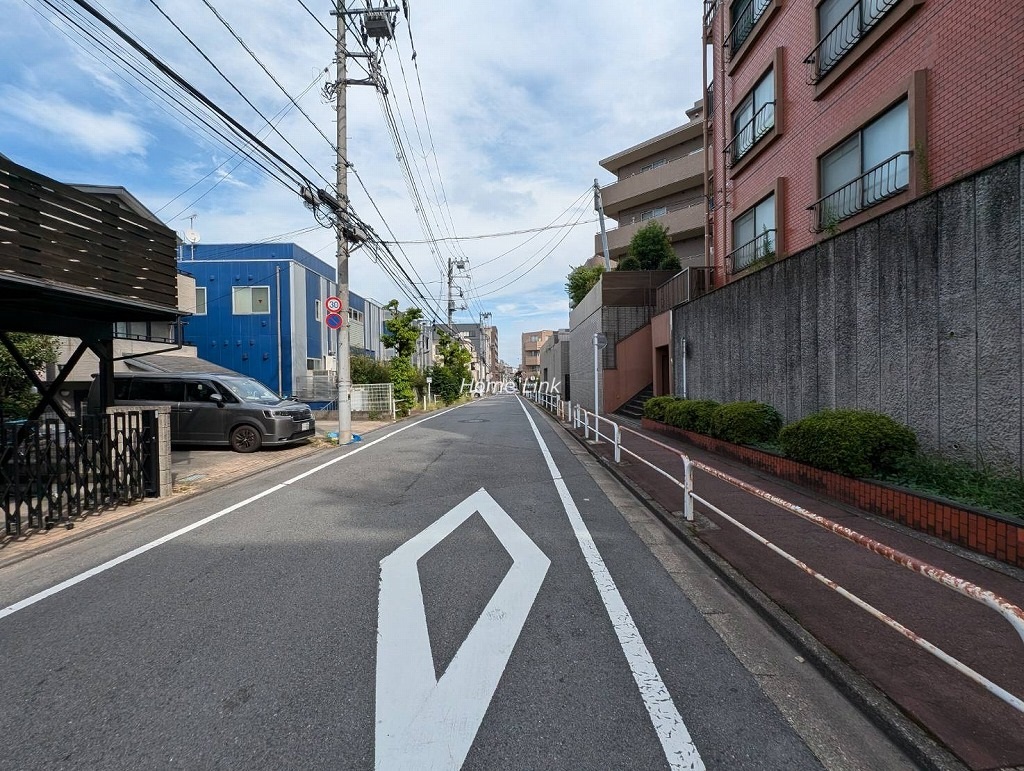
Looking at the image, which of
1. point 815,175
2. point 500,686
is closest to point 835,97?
point 815,175

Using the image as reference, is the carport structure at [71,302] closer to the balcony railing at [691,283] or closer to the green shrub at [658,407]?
the green shrub at [658,407]

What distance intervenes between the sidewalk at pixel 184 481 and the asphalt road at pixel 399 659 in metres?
0.32

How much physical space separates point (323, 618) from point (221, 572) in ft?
4.70

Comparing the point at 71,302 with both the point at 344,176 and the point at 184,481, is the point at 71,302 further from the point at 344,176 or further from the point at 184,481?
the point at 344,176

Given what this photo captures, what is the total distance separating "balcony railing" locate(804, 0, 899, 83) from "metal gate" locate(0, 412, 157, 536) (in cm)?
1294

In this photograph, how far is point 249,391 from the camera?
12406 mm

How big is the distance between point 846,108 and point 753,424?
20.4 feet

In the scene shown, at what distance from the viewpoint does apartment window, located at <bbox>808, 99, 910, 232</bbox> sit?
8.21 metres

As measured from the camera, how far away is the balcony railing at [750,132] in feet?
41.7

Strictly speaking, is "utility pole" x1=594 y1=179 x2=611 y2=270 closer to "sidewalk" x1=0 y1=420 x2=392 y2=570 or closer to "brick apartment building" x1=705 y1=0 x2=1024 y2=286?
"brick apartment building" x1=705 y1=0 x2=1024 y2=286

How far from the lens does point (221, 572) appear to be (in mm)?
4285

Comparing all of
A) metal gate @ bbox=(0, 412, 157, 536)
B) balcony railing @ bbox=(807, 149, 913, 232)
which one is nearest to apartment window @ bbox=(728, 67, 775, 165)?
balcony railing @ bbox=(807, 149, 913, 232)

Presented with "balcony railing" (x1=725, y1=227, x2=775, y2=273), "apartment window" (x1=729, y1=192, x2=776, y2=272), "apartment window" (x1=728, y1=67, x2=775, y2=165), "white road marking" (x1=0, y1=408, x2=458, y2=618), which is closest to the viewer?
"white road marking" (x1=0, y1=408, x2=458, y2=618)

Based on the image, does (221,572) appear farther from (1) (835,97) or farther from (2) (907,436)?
(1) (835,97)
